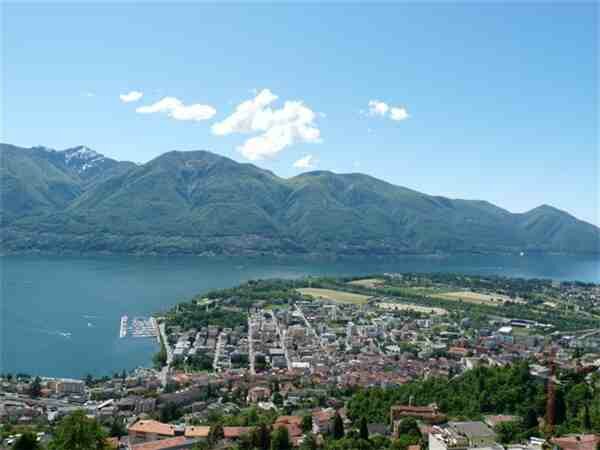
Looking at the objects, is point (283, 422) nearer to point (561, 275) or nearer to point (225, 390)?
point (225, 390)

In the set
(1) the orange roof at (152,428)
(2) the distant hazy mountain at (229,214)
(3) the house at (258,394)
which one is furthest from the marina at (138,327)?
(2) the distant hazy mountain at (229,214)

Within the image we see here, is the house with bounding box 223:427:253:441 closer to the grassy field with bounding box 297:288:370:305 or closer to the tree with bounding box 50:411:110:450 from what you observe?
the tree with bounding box 50:411:110:450

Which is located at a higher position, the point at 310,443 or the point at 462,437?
the point at 462,437

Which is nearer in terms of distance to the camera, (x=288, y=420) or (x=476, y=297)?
(x=288, y=420)

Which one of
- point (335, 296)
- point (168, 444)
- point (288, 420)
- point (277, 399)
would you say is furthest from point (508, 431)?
point (335, 296)

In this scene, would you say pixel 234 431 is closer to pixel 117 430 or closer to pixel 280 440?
pixel 280 440

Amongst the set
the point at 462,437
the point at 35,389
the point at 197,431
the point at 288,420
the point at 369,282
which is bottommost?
the point at 35,389

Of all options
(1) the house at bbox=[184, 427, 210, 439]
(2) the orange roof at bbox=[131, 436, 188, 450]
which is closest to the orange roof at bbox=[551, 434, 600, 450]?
(1) the house at bbox=[184, 427, 210, 439]
